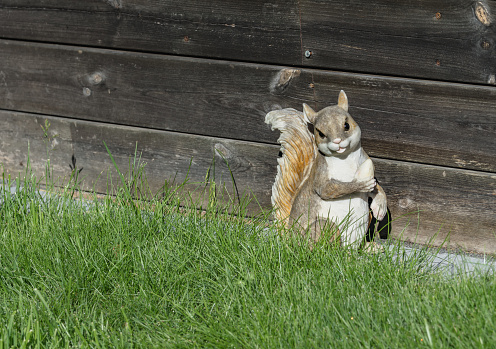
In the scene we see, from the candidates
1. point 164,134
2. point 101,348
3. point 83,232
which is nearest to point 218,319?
point 101,348

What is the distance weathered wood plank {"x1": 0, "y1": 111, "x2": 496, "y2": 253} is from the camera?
115 inches

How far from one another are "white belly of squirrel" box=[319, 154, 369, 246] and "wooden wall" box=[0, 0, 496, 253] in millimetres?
363

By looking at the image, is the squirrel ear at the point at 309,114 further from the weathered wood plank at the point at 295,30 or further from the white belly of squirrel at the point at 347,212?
the weathered wood plank at the point at 295,30

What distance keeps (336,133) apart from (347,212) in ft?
1.25

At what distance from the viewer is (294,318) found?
7.00 ft

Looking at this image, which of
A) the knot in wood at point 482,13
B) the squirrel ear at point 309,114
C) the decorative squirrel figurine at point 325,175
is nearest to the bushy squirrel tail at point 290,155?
the decorative squirrel figurine at point 325,175

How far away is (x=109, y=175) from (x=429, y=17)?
2018 mm

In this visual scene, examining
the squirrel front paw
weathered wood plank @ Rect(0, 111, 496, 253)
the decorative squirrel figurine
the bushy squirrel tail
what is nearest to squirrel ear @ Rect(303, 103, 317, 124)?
the decorative squirrel figurine

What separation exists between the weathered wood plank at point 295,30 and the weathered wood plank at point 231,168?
49 cm

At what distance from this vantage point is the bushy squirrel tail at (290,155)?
279cm

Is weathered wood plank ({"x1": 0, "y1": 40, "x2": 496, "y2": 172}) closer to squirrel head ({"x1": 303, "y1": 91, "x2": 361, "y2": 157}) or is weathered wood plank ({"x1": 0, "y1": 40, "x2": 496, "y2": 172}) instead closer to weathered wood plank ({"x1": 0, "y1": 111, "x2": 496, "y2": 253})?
weathered wood plank ({"x1": 0, "y1": 111, "x2": 496, "y2": 253})

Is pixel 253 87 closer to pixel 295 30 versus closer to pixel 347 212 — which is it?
pixel 295 30

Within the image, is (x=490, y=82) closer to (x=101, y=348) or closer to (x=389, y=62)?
(x=389, y=62)

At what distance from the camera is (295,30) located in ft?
9.75
